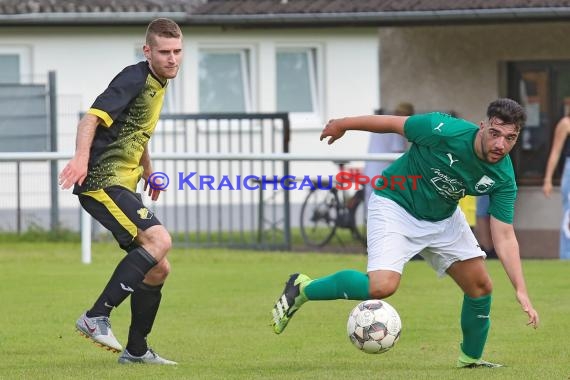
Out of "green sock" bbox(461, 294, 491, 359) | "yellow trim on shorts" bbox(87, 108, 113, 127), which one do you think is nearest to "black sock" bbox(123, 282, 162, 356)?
"yellow trim on shorts" bbox(87, 108, 113, 127)

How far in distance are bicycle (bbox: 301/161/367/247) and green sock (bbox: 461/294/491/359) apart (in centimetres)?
1102

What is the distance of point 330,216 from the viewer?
70.9 feet

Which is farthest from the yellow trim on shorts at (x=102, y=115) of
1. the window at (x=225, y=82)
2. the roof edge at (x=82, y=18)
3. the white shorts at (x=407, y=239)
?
the window at (x=225, y=82)

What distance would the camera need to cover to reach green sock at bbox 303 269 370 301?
9.48 m

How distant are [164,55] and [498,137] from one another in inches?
81.1

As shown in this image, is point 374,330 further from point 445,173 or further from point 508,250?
point 445,173

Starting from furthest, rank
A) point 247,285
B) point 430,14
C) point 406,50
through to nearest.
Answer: point 406,50 → point 430,14 → point 247,285

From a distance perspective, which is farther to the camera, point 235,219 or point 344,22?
point 235,219

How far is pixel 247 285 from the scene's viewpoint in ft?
50.9

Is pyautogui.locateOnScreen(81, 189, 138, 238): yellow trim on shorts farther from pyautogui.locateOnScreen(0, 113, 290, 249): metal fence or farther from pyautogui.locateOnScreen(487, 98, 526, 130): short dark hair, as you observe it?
pyautogui.locateOnScreen(0, 113, 290, 249): metal fence

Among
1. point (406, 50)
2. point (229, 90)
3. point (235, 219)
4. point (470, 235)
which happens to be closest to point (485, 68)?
point (406, 50)

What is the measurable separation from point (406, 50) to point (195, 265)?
5.51 m

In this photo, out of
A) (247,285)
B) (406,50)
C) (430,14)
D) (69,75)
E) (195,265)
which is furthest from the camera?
(69,75)

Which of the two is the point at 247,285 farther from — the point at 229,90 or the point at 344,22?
the point at 229,90
